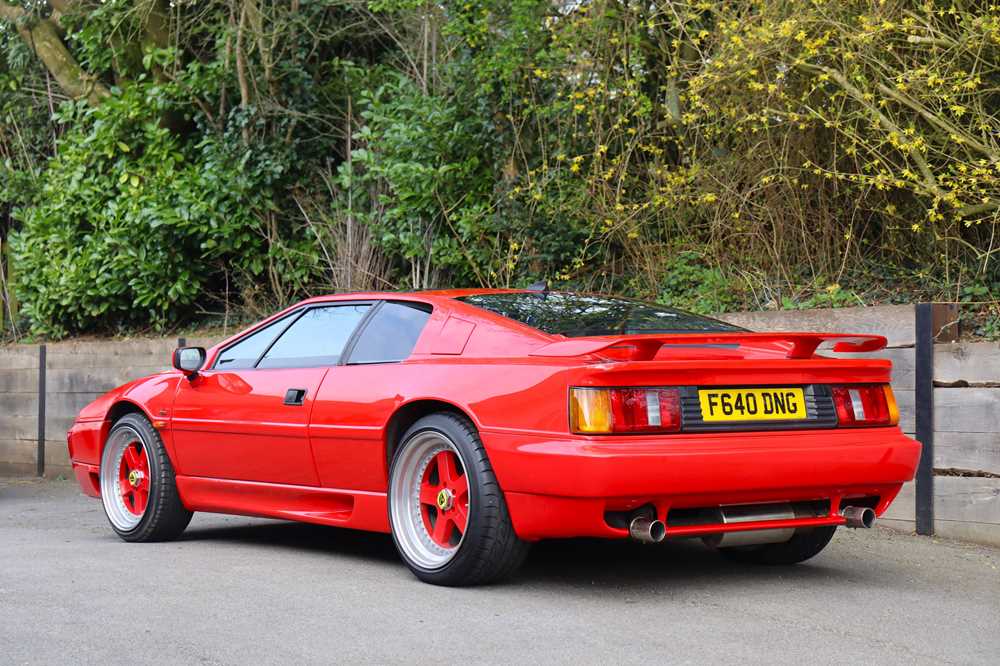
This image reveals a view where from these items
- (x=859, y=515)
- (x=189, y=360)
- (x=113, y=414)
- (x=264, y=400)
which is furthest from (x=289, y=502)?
(x=859, y=515)

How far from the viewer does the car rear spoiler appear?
4953mm

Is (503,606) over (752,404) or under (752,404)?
under

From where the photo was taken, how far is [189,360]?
22.9 ft

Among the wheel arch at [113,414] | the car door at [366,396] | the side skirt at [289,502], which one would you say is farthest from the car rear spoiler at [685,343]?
the wheel arch at [113,414]

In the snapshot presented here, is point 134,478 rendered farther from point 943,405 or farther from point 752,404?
point 943,405

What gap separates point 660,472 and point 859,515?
1.10 metres

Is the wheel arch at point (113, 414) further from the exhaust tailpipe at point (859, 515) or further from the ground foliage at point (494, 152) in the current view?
the exhaust tailpipe at point (859, 515)

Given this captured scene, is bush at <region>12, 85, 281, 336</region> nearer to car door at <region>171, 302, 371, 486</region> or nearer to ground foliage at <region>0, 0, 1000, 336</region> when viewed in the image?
ground foliage at <region>0, 0, 1000, 336</region>

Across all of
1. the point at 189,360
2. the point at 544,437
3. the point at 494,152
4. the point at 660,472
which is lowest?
the point at 660,472

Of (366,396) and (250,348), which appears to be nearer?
(366,396)

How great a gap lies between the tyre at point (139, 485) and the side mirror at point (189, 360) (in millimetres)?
427

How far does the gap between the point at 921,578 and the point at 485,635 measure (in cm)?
243

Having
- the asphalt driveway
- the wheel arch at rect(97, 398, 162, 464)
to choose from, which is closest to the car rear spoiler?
the asphalt driveway

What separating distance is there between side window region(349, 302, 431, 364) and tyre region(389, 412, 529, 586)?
49 cm
